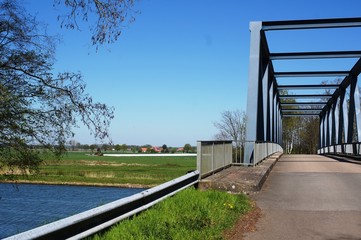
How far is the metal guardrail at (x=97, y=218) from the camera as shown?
11.3ft

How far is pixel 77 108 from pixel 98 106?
41cm

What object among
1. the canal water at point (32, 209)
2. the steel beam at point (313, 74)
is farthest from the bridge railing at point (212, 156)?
Result: the steel beam at point (313, 74)

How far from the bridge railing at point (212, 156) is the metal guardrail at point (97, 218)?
72.2 inches

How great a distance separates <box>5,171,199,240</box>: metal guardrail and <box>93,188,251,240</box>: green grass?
10 centimetres

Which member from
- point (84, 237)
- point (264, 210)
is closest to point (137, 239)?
point (84, 237)

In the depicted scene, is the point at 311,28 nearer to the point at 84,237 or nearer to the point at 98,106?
the point at 98,106

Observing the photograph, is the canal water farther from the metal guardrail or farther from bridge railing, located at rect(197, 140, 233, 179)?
the metal guardrail

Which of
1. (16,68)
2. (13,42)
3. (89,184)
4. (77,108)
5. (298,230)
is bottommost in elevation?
(89,184)

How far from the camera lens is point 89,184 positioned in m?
46.4

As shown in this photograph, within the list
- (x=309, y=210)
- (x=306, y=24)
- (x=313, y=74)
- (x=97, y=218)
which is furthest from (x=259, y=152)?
(x=313, y=74)

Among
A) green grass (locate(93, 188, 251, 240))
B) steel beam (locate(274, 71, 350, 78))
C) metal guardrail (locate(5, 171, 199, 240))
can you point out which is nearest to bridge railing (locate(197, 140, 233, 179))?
green grass (locate(93, 188, 251, 240))

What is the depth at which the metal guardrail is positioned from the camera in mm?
3434

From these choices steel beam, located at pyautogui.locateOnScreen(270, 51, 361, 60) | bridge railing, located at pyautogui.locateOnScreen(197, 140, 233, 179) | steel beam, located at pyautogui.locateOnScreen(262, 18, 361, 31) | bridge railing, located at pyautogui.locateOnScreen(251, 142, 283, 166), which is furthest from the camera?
steel beam, located at pyautogui.locateOnScreen(270, 51, 361, 60)

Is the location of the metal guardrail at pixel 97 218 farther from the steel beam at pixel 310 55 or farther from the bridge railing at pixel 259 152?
the steel beam at pixel 310 55
